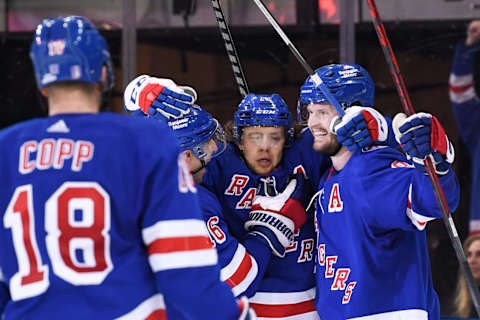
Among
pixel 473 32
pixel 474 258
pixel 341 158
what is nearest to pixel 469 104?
pixel 473 32

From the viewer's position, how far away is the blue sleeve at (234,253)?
2.15 m

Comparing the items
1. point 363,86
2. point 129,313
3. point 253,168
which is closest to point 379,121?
point 363,86

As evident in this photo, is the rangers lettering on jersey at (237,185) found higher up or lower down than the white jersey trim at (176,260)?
lower down

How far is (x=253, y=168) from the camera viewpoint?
7.95 ft

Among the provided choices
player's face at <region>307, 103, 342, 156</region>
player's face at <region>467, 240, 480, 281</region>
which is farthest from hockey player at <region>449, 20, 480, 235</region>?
player's face at <region>307, 103, 342, 156</region>

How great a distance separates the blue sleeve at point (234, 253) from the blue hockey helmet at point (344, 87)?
422 mm

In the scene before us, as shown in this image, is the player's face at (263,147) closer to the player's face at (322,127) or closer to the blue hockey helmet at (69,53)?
the player's face at (322,127)

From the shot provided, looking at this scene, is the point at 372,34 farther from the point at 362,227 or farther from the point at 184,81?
the point at 362,227

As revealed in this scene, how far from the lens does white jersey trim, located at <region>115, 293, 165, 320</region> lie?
1.42 m

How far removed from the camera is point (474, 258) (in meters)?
3.57

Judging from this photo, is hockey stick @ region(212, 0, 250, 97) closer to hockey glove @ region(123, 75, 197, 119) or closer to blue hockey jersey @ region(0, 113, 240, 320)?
hockey glove @ region(123, 75, 197, 119)

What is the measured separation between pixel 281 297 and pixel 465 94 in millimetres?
1778

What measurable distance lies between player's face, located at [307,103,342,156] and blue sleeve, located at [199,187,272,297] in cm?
32

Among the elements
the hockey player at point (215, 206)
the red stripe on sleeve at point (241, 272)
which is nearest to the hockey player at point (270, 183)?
the hockey player at point (215, 206)
